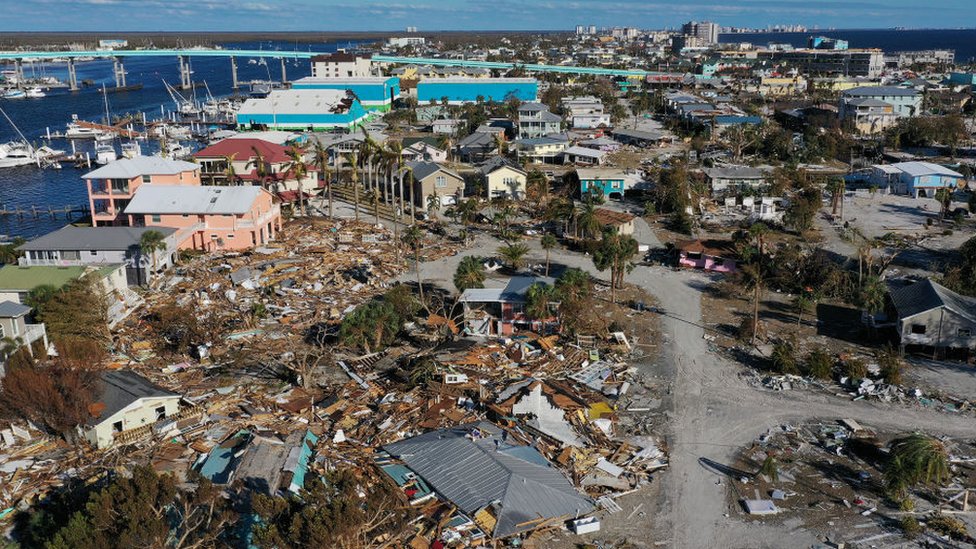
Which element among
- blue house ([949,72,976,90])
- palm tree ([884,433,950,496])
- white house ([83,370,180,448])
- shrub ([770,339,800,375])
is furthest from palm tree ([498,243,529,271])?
blue house ([949,72,976,90])

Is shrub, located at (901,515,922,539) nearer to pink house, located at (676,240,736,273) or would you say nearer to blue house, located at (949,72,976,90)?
pink house, located at (676,240,736,273)

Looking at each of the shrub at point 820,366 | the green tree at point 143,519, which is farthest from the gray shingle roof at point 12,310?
the shrub at point 820,366

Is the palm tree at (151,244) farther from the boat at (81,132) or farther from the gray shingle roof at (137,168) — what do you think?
the boat at (81,132)

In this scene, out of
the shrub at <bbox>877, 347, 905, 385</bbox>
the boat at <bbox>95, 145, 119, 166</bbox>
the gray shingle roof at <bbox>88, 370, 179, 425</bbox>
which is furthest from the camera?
the boat at <bbox>95, 145, 119, 166</bbox>

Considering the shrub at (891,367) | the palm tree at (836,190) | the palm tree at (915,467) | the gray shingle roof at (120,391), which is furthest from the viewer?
the palm tree at (836,190)

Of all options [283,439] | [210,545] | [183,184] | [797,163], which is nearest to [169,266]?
[183,184]

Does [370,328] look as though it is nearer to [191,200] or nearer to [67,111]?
[191,200]

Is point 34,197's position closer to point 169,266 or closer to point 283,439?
point 169,266

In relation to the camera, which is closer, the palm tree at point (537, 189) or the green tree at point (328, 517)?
the green tree at point (328, 517)
